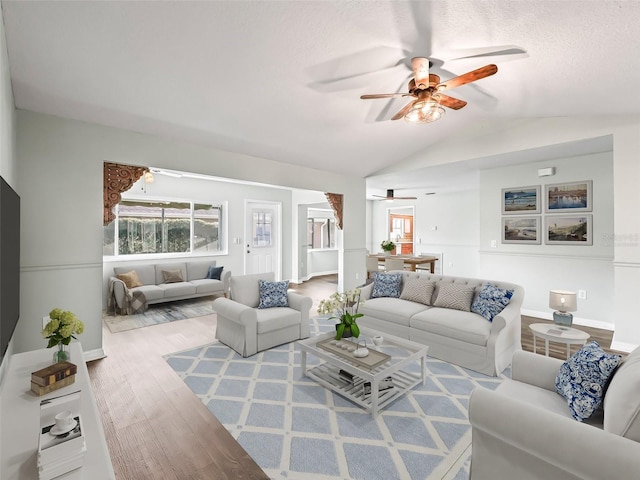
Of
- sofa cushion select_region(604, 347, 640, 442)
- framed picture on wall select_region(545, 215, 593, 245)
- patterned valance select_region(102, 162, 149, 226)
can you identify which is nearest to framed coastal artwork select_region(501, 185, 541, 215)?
framed picture on wall select_region(545, 215, 593, 245)

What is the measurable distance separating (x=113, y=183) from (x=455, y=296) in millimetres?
4139

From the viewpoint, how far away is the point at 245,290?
3850mm

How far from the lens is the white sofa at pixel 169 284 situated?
16.5 feet

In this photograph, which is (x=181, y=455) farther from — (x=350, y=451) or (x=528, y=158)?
(x=528, y=158)

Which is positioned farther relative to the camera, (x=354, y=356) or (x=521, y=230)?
(x=521, y=230)

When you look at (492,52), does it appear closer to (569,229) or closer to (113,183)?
(569,229)

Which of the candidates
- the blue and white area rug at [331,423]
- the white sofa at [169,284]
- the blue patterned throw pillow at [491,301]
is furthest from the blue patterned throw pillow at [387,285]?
the white sofa at [169,284]

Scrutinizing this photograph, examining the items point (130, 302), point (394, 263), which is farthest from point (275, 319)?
point (394, 263)

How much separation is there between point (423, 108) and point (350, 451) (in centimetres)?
262

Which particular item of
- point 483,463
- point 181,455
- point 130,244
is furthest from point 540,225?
point 130,244

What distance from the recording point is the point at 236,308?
3402 millimetres

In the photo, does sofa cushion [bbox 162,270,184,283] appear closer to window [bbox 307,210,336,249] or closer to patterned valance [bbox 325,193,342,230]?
patterned valance [bbox 325,193,342,230]

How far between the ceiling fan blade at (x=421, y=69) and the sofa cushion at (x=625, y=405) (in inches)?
88.4

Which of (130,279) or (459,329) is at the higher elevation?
(130,279)
